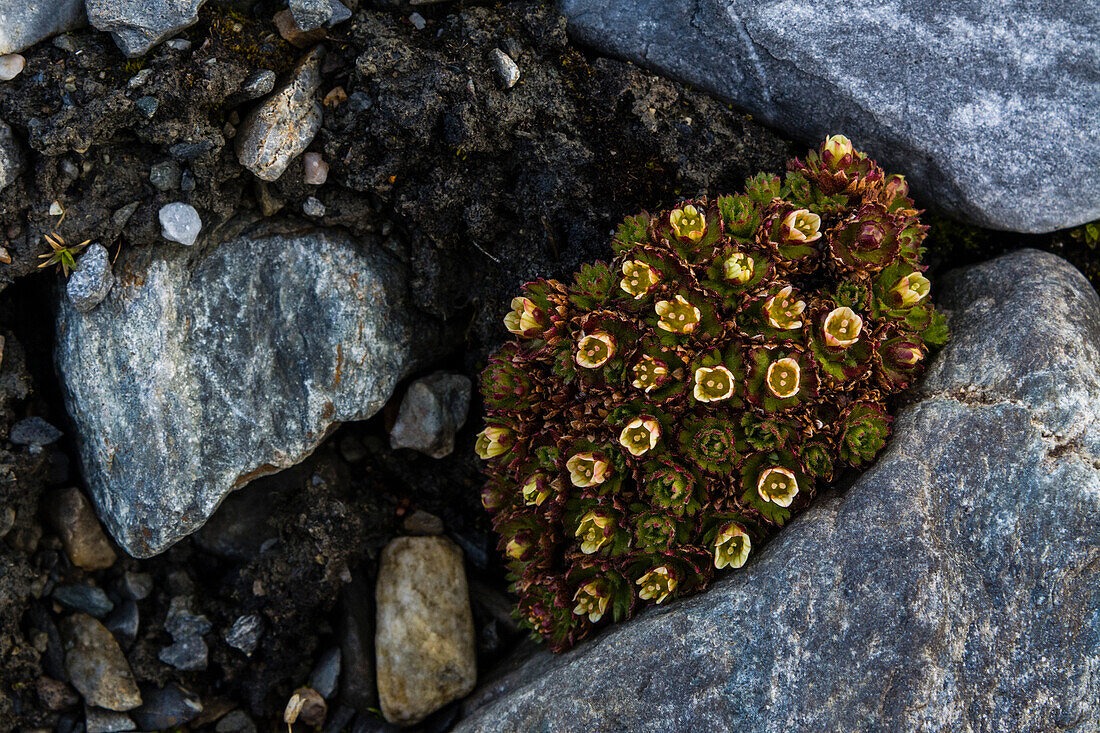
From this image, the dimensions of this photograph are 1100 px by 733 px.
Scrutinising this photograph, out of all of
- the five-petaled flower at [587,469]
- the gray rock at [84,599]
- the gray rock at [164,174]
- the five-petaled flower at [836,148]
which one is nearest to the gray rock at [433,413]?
the five-petaled flower at [587,469]

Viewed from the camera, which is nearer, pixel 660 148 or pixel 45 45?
pixel 45 45

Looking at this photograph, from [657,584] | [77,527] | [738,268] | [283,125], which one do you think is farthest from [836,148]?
[77,527]

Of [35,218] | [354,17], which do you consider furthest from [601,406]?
[35,218]

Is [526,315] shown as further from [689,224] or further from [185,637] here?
[185,637]

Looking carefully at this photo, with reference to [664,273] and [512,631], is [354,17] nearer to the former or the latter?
[664,273]

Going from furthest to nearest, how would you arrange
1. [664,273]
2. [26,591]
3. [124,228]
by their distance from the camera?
[26,591], [124,228], [664,273]

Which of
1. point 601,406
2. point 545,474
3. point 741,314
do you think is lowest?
point 545,474

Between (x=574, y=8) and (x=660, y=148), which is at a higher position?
(x=574, y=8)
